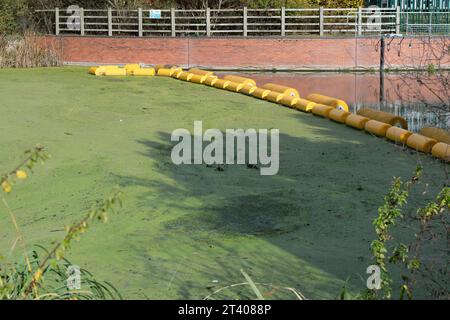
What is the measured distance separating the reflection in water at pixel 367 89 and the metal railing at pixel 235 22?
2702mm

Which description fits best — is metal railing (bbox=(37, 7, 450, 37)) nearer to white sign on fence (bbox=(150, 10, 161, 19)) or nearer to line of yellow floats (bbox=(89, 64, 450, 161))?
white sign on fence (bbox=(150, 10, 161, 19))

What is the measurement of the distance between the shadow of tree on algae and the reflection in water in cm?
367

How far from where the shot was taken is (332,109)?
1276 cm

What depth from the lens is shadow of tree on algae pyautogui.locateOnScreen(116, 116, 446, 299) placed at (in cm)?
570

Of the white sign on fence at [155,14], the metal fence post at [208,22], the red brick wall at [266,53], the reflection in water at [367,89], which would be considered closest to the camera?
the reflection in water at [367,89]

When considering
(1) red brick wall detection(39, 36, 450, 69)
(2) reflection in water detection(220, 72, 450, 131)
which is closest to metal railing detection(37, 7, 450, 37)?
(1) red brick wall detection(39, 36, 450, 69)

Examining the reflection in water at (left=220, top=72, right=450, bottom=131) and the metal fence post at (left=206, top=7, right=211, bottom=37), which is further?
the metal fence post at (left=206, top=7, right=211, bottom=37)

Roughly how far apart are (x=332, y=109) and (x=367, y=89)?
626cm

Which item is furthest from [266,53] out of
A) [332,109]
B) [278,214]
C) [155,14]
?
[278,214]

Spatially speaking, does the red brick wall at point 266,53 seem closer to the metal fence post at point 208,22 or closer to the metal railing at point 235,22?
the metal railing at point 235,22

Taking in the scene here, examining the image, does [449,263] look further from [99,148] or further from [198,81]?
[198,81]

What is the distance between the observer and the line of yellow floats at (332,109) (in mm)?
10135

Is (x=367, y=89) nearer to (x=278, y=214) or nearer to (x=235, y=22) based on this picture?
(x=235, y=22)

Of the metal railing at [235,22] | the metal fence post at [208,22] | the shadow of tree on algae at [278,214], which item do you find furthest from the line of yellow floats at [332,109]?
the metal railing at [235,22]
